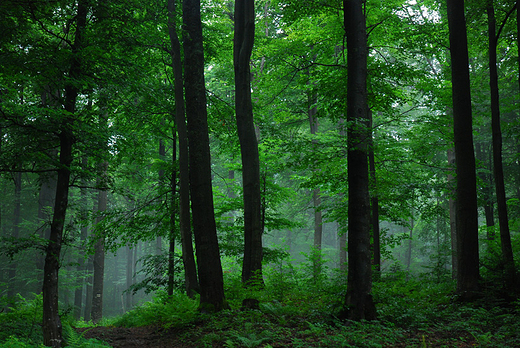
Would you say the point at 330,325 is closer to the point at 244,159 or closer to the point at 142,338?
the point at 142,338

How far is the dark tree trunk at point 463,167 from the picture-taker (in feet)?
25.4

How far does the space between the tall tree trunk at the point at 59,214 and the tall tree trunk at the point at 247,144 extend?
3905 mm

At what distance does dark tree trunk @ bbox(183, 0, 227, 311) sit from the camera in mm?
7289

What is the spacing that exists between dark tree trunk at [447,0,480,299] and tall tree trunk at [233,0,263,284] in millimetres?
4682

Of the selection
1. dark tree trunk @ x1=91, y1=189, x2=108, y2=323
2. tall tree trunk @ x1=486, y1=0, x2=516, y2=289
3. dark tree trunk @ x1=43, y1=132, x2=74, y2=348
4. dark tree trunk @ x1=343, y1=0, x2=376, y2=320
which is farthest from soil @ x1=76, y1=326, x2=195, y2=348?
dark tree trunk @ x1=91, y1=189, x2=108, y2=323

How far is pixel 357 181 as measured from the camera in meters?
6.53

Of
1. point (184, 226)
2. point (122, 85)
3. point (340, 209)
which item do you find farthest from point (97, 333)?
point (340, 209)

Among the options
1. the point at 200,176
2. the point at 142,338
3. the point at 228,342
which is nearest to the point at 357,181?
the point at 200,176

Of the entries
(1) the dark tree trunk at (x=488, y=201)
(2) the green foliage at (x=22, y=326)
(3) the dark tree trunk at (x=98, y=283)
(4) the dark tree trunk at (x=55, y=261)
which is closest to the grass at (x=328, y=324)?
(2) the green foliage at (x=22, y=326)

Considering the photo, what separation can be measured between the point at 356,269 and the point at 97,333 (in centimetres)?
609

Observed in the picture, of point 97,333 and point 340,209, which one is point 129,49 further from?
point 340,209

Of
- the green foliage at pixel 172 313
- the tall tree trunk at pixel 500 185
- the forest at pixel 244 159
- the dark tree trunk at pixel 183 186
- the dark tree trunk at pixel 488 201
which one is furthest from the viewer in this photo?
the dark tree trunk at pixel 488 201

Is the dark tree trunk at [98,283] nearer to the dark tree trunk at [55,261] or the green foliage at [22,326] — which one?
the green foliage at [22,326]

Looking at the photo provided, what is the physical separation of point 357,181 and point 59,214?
5.87 m
